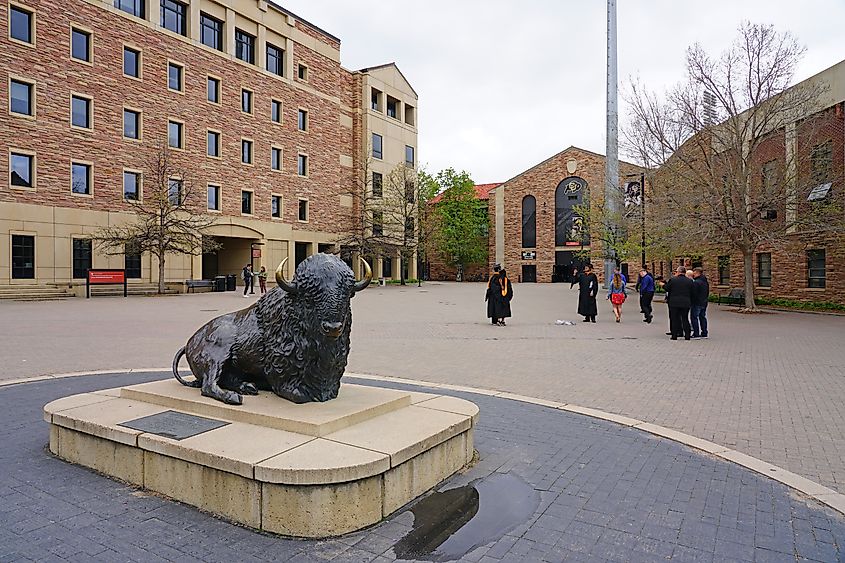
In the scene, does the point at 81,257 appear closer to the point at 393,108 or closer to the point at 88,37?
the point at 88,37

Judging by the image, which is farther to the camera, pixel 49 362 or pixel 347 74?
pixel 347 74

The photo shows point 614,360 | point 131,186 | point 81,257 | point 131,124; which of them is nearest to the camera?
point 614,360

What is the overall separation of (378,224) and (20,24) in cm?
2574

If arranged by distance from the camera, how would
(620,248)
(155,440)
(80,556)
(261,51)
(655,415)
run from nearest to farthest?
(80,556) < (155,440) < (655,415) < (620,248) < (261,51)

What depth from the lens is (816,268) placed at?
25.0 m

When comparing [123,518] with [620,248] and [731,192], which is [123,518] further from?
[620,248]

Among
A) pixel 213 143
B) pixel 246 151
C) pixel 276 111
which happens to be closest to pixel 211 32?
pixel 276 111

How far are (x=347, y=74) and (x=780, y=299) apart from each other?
37.0 m

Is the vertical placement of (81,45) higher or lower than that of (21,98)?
higher

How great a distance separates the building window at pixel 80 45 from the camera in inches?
1230

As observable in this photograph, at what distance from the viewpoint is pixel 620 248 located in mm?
32125

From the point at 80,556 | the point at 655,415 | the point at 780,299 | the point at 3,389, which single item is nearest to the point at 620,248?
the point at 780,299

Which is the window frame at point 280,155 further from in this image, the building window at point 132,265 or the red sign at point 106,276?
the red sign at point 106,276

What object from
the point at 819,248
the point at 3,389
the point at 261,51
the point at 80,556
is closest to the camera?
the point at 80,556
